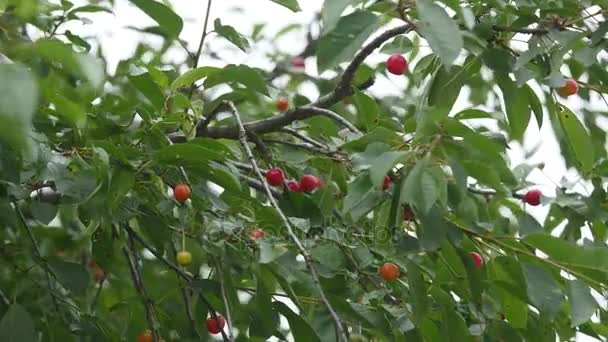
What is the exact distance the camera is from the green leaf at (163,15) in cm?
158

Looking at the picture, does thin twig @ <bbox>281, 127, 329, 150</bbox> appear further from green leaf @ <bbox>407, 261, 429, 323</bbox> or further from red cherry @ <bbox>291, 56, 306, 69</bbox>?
red cherry @ <bbox>291, 56, 306, 69</bbox>

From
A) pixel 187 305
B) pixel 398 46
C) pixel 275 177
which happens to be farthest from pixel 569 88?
pixel 187 305

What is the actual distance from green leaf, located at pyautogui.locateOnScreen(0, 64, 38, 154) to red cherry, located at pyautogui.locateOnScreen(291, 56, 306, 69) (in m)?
2.05

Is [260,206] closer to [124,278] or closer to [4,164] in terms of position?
[4,164]

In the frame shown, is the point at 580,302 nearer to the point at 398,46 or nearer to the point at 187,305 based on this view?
the point at 398,46

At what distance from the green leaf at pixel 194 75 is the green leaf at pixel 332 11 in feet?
1.51

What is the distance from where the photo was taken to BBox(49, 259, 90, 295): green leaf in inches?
72.7

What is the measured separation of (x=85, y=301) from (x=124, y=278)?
265mm

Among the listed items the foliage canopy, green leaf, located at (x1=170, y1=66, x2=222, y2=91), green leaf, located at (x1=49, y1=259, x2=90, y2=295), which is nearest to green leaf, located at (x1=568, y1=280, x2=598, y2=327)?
the foliage canopy

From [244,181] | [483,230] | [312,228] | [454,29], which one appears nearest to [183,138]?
[244,181]

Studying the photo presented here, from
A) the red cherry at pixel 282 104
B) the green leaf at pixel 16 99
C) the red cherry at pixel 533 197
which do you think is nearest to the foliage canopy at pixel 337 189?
the red cherry at pixel 533 197

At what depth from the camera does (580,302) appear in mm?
1527

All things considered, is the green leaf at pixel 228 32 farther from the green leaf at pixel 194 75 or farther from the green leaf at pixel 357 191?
the green leaf at pixel 357 191

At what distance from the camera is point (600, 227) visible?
2.13 m
